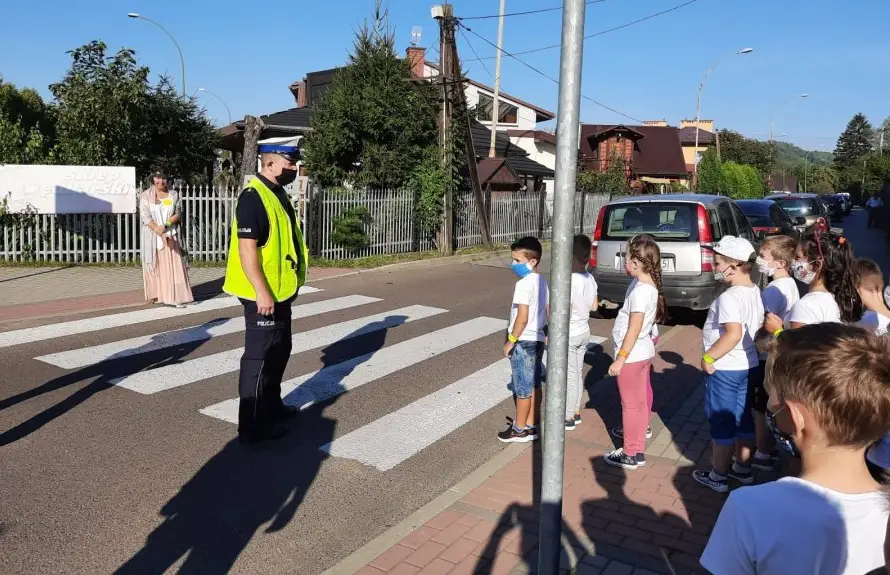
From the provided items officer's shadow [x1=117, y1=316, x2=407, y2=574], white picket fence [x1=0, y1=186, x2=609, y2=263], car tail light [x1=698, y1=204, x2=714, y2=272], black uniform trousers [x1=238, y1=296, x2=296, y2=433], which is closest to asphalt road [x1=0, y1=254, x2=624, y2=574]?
officer's shadow [x1=117, y1=316, x2=407, y2=574]

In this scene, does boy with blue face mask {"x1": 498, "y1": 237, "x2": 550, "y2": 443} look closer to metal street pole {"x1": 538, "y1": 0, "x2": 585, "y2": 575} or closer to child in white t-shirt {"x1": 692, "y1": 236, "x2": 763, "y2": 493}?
child in white t-shirt {"x1": 692, "y1": 236, "x2": 763, "y2": 493}

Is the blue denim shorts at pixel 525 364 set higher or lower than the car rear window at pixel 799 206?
lower

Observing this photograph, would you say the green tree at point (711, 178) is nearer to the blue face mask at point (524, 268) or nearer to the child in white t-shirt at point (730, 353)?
the blue face mask at point (524, 268)

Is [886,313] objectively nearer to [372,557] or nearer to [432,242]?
[372,557]

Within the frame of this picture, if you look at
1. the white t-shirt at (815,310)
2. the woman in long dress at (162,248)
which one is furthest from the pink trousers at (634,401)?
the woman in long dress at (162,248)

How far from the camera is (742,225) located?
38.2 ft

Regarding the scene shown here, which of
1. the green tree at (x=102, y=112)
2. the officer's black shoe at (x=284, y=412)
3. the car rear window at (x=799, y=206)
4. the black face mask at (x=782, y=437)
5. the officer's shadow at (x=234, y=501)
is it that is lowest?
the officer's shadow at (x=234, y=501)

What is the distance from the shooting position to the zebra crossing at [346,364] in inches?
223

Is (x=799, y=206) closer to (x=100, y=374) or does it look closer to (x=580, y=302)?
(x=580, y=302)

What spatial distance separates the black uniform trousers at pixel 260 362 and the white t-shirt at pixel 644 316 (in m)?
2.30

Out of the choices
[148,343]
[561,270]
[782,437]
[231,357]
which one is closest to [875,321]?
[561,270]

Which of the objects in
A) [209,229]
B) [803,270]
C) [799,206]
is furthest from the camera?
[799,206]

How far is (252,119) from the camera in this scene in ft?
51.1

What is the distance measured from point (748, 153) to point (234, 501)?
75.8m
